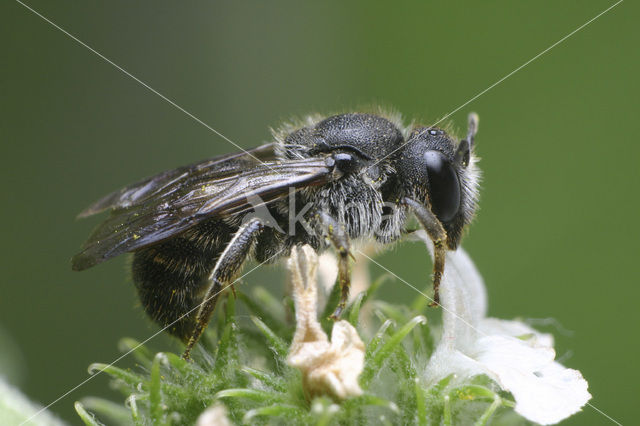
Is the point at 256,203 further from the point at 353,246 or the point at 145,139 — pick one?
the point at 145,139

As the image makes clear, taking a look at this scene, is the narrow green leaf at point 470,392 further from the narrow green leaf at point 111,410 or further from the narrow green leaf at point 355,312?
the narrow green leaf at point 111,410

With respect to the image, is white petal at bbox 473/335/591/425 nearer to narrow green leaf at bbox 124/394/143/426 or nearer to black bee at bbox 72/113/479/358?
black bee at bbox 72/113/479/358

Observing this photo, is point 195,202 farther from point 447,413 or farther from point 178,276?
point 447,413

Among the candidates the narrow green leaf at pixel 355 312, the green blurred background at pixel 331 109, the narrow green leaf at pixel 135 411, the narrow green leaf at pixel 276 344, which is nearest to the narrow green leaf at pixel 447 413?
the narrow green leaf at pixel 355 312

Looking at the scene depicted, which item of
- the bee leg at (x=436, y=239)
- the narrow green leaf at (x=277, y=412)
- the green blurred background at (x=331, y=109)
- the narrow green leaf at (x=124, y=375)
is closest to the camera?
the narrow green leaf at (x=277, y=412)

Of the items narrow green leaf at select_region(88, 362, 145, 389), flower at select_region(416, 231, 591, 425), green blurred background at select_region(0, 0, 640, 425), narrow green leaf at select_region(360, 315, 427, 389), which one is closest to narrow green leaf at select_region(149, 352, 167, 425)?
narrow green leaf at select_region(88, 362, 145, 389)

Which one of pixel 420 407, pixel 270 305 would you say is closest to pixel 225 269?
pixel 270 305
